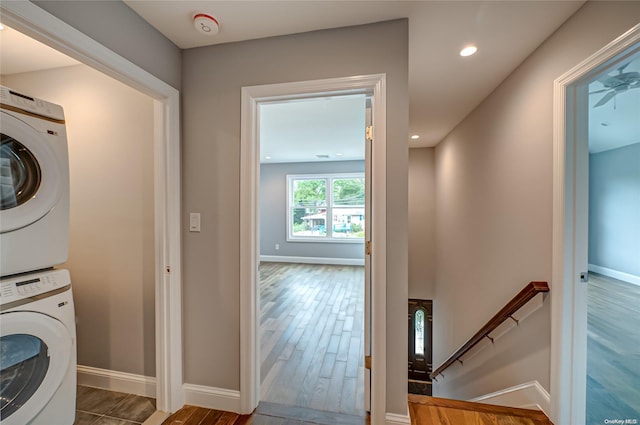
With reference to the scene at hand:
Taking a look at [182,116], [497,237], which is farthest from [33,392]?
[497,237]

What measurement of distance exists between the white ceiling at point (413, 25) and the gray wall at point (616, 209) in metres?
4.06

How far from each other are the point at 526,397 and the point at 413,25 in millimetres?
2690

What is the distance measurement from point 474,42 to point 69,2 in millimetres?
2272

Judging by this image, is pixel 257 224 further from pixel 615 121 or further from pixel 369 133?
pixel 615 121

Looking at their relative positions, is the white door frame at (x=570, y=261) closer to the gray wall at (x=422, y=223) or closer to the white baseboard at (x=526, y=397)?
the white baseboard at (x=526, y=397)

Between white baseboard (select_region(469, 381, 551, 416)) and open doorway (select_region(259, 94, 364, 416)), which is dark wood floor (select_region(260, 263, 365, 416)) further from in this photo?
white baseboard (select_region(469, 381, 551, 416))

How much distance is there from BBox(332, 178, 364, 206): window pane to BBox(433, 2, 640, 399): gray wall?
106 inches

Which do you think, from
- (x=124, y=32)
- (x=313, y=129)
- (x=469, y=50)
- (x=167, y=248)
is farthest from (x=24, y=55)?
(x=469, y=50)

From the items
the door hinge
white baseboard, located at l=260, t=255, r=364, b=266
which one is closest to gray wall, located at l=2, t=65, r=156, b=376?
the door hinge

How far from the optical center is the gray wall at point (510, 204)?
1543mm

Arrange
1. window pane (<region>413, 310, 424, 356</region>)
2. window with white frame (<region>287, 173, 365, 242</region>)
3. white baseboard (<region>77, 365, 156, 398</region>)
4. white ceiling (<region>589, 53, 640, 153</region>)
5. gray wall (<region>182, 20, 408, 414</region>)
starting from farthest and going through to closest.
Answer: window with white frame (<region>287, 173, 365, 242</region>) < window pane (<region>413, 310, 424, 356</region>) < white ceiling (<region>589, 53, 640, 153</region>) < white baseboard (<region>77, 365, 156, 398</region>) < gray wall (<region>182, 20, 408, 414</region>)

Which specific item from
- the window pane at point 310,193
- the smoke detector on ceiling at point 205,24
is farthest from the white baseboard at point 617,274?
the smoke detector on ceiling at point 205,24

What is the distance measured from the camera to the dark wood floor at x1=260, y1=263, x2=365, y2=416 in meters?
1.77

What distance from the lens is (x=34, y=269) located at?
1.23 metres
